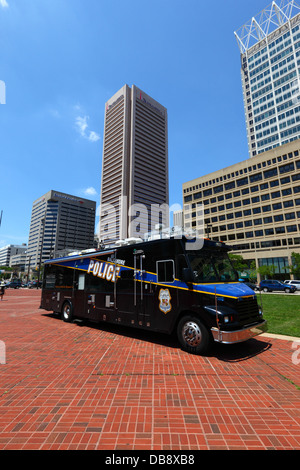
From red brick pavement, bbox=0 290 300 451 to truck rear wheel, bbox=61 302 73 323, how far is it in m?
3.77

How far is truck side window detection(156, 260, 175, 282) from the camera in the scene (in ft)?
21.6

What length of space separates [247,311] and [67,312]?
8.46 m

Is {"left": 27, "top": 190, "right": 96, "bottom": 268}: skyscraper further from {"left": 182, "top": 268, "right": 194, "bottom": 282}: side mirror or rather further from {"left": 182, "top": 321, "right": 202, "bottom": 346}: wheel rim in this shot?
{"left": 182, "top": 268, "right": 194, "bottom": 282}: side mirror

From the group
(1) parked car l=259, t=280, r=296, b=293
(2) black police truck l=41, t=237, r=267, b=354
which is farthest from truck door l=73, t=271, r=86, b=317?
(1) parked car l=259, t=280, r=296, b=293

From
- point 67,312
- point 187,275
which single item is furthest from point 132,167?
point 187,275

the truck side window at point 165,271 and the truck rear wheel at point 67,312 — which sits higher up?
the truck side window at point 165,271

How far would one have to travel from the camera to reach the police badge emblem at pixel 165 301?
6560mm

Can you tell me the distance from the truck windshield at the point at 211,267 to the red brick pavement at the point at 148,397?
6.53 ft

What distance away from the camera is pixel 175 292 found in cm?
644

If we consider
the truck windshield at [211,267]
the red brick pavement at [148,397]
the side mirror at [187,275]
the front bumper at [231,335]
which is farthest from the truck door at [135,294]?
the front bumper at [231,335]

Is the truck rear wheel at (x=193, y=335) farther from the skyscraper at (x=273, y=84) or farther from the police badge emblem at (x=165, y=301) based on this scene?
the skyscraper at (x=273, y=84)
